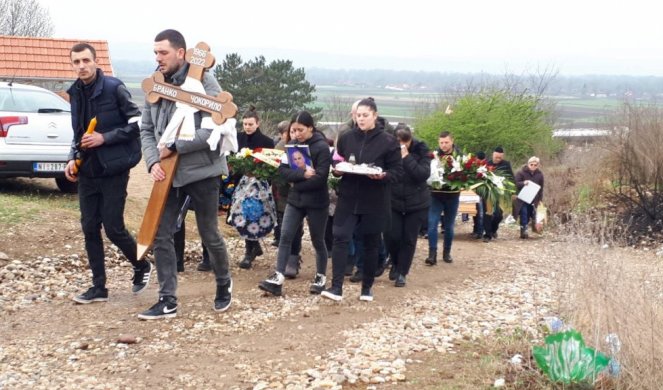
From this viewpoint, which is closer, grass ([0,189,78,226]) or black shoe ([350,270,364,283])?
black shoe ([350,270,364,283])

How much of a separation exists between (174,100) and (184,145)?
0.40 meters

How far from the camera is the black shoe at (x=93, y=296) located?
24.5 feet

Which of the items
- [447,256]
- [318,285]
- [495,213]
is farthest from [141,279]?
[495,213]

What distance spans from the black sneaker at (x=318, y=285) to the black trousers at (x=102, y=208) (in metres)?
1.84

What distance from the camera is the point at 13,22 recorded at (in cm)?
4844

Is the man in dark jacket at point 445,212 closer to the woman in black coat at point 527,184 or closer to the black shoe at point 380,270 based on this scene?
the black shoe at point 380,270

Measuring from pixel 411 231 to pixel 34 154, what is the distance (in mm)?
5813

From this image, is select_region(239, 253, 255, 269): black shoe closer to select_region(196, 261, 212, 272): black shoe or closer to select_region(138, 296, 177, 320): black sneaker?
select_region(196, 261, 212, 272): black shoe

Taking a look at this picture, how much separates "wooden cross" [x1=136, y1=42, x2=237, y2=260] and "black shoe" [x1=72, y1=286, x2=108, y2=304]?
0.84 metres

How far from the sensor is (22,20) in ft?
161

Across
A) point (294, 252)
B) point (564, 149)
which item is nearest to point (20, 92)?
point (294, 252)

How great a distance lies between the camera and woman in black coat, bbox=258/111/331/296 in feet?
26.6

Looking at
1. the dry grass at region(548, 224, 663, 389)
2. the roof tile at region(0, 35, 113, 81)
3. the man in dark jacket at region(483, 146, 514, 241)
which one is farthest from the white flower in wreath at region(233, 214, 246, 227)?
the roof tile at region(0, 35, 113, 81)

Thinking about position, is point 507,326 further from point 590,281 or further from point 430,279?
point 430,279
